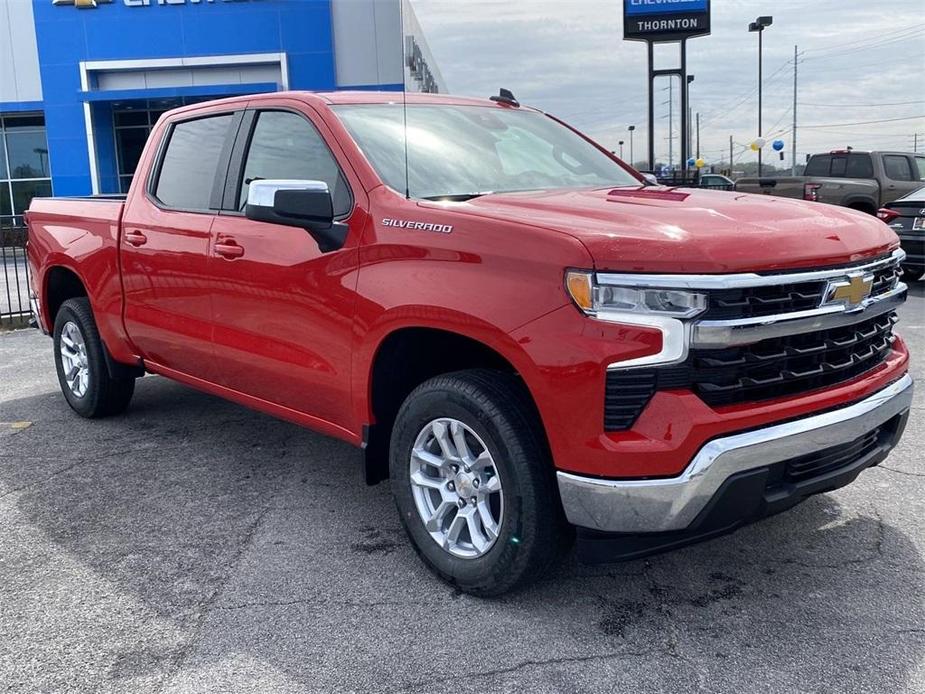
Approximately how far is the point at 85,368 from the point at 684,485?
4513 mm

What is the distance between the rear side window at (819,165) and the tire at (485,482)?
16.8 m

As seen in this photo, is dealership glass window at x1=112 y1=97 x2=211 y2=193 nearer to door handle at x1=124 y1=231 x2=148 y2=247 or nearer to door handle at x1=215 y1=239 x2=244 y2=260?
door handle at x1=124 y1=231 x2=148 y2=247

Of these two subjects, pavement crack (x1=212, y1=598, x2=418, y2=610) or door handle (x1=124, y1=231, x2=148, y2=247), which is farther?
door handle (x1=124, y1=231, x2=148, y2=247)

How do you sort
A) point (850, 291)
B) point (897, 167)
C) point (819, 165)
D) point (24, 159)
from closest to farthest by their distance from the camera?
point (850, 291), point (897, 167), point (819, 165), point (24, 159)

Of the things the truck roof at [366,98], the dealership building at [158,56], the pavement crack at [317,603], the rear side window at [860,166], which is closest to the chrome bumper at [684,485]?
the pavement crack at [317,603]

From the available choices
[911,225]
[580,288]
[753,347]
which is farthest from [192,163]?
[911,225]

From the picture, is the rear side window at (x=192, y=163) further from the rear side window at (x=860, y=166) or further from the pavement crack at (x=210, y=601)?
the rear side window at (x=860, y=166)

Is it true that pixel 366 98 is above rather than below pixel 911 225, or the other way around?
above

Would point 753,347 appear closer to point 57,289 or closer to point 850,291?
point 850,291

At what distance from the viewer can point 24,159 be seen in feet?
94.9

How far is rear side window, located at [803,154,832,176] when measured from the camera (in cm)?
1786

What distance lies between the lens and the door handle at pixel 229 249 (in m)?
4.12

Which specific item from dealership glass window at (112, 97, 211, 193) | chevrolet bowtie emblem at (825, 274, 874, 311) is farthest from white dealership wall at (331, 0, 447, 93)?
chevrolet bowtie emblem at (825, 274, 874, 311)

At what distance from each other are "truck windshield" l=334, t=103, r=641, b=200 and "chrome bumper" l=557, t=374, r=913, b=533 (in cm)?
140
